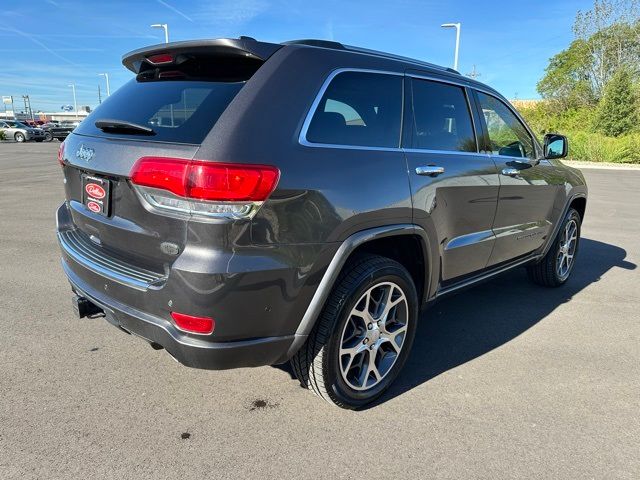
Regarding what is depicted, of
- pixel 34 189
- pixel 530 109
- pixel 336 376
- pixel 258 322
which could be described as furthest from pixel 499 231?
pixel 530 109

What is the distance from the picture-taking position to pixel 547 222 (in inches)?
172

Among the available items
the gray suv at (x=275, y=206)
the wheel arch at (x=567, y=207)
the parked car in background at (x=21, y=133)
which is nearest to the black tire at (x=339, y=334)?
the gray suv at (x=275, y=206)

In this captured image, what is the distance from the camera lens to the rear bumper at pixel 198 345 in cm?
209

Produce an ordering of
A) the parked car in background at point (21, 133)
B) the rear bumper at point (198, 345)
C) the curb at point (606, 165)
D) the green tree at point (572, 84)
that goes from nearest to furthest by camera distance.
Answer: the rear bumper at point (198, 345), the curb at point (606, 165), the parked car in background at point (21, 133), the green tree at point (572, 84)

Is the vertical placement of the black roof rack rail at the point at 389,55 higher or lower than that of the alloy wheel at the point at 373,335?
higher

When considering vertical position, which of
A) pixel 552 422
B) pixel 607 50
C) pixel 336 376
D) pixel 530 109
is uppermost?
pixel 607 50

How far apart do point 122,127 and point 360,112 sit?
48.8 inches

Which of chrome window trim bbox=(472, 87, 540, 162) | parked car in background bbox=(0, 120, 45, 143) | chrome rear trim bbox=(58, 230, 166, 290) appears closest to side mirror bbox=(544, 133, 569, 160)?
Result: chrome window trim bbox=(472, 87, 540, 162)

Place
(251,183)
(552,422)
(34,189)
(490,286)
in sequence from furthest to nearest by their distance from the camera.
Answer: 1. (34,189)
2. (490,286)
3. (552,422)
4. (251,183)

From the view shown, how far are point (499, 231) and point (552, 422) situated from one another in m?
1.49

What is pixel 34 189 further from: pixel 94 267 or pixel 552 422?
pixel 552 422

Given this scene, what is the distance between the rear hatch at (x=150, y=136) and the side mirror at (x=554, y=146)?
3.10 meters

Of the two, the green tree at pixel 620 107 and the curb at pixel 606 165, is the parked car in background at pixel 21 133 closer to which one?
the curb at pixel 606 165

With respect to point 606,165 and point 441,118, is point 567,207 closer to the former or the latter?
point 441,118
